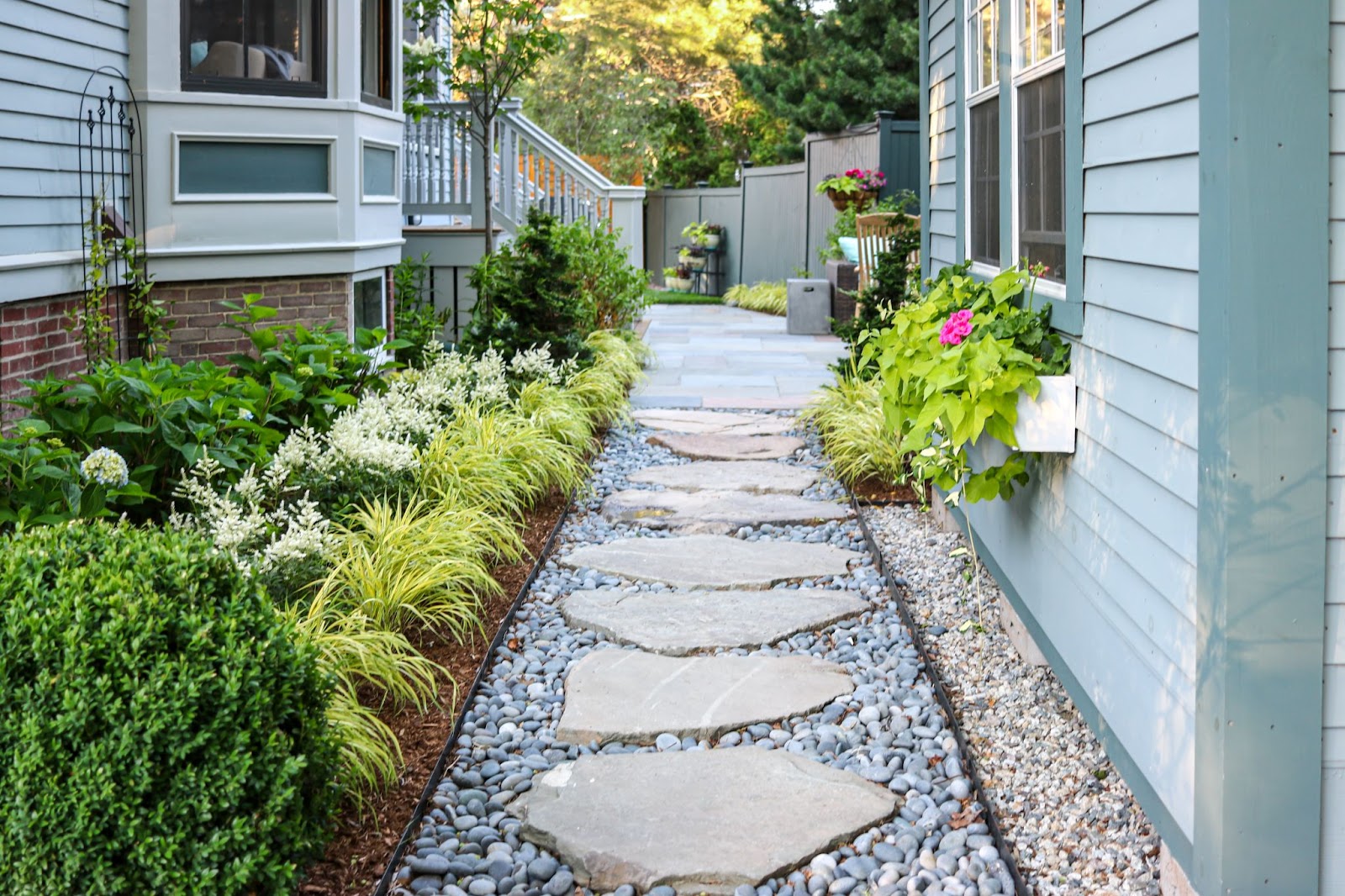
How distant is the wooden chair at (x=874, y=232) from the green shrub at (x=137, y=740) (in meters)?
9.99

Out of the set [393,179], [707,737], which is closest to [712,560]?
[707,737]

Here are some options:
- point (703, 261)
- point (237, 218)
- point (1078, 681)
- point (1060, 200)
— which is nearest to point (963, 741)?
point (1078, 681)

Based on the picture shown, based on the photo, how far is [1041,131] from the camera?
13.3 feet

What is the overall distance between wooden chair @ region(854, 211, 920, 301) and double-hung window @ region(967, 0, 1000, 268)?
6703 mm

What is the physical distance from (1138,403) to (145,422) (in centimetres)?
347

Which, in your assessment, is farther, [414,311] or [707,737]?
[414,311]

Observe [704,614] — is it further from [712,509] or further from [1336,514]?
[1336,514]

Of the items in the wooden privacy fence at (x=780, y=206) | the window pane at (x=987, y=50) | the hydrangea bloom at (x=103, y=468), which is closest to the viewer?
the hydrangea bloom at (x=103, y=468)

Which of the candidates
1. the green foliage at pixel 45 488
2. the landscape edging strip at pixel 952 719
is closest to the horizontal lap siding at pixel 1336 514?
the landscape edging strip at pixel 952 719

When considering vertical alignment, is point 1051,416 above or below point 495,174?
below

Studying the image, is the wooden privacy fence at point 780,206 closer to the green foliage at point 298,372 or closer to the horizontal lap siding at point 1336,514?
the green foliage at point 298,372

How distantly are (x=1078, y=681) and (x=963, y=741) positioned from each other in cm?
33

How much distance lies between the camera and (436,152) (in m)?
11.8

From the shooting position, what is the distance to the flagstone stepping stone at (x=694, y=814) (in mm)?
2812
